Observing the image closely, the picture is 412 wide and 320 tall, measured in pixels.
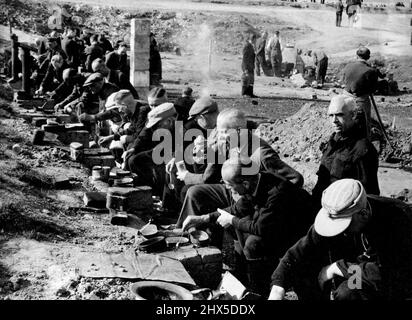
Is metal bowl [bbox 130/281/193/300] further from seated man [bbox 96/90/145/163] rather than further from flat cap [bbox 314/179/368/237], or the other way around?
seated man [bbox 96/90/145/163]

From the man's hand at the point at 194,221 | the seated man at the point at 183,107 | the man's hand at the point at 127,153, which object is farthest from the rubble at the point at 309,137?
the man's hand at the point at 194,221

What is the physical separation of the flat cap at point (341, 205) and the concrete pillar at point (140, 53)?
10.7 metres

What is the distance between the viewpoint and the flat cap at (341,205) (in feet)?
13.7

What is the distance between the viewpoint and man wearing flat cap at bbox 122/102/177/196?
301 inches

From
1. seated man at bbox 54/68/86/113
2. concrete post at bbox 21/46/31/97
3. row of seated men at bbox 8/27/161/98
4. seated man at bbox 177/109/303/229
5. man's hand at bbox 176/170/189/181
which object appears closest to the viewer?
seated man at bbox 177/109/303/229

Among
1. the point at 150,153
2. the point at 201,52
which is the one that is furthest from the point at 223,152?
the point at 201,52

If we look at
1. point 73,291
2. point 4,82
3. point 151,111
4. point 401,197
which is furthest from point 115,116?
point 4,82

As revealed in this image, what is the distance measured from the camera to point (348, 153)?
566 centimetres

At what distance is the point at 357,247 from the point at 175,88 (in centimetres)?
1665

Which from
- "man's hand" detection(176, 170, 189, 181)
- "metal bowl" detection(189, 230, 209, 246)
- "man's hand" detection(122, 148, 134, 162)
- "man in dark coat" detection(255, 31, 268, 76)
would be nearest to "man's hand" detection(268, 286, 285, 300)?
"metal bowl" detection(189, 230, 209, 246)

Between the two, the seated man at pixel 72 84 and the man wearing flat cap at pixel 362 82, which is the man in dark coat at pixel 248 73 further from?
the man wearing flat cap at pixel 362 82

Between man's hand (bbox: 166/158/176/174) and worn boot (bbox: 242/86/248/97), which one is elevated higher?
man's hand (bbox: 166/158/176/174)

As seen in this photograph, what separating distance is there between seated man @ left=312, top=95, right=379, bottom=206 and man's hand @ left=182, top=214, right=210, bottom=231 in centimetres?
99
